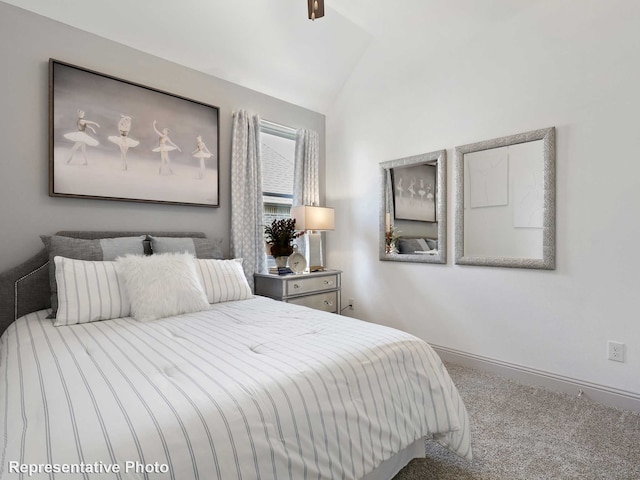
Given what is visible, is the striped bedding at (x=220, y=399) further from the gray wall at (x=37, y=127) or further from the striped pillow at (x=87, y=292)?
the gray wall at (x=37, y=127)

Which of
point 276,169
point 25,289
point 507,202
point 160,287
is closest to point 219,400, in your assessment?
point 160,287

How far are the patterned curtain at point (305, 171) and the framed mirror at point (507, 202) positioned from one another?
5.22 ft

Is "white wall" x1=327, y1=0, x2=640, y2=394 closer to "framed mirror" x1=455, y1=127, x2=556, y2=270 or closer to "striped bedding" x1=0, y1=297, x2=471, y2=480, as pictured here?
"framed mirror" x1=455, y1=127, x2=556, y2=270

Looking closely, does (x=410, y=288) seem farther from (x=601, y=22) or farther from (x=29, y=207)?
(x=29, y=207)

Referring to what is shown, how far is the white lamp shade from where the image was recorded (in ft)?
10.8

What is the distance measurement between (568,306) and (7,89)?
4.03 meters

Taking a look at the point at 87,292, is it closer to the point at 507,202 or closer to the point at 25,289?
the point at 25,289

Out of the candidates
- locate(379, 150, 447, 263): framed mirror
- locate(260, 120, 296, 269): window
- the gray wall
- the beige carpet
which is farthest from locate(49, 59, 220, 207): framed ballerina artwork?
the beige carpet

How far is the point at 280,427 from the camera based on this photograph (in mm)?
994

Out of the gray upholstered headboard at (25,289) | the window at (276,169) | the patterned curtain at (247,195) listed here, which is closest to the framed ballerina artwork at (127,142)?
the patterned curtain at (247,195)

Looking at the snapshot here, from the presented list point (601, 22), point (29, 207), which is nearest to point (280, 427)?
point (29, 207)

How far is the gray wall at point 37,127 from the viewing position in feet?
7.04

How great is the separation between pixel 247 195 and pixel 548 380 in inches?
116

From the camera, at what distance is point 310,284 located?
10.7 feet
